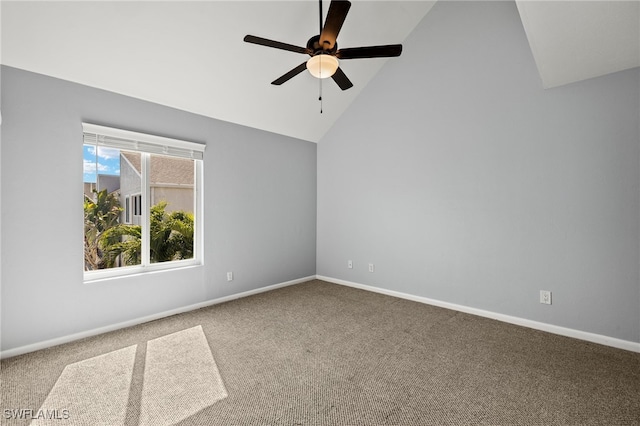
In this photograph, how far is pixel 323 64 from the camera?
7.82 ft

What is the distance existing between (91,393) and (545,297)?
12.7 ft

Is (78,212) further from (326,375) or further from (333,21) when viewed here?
(333,21)

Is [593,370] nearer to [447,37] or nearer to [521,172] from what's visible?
[521,172]

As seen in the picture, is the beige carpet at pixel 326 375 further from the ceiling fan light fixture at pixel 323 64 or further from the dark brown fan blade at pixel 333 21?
the dark brown fan blade at pixel 333 21

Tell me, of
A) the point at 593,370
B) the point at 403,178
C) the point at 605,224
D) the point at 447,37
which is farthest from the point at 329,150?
the point at 593,370

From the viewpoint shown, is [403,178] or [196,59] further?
[403,178]

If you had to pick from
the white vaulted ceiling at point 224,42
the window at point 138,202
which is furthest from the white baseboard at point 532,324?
the window at point 138,202

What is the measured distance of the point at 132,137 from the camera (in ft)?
10.2

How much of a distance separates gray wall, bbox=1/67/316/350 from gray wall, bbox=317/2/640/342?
5.02ft

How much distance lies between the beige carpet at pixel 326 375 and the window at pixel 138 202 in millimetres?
738

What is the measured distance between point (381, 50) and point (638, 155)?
7.63ft

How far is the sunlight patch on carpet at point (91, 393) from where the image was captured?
1.75 metres

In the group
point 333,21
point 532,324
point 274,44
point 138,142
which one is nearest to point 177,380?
point 138,142

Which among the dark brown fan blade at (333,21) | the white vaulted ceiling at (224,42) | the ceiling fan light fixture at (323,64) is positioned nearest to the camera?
the dark brown fan blade at (333,21)
